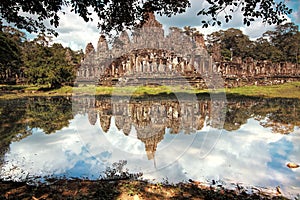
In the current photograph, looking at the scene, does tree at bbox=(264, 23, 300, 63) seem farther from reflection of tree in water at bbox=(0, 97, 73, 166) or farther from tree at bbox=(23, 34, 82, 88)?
reflection of tree in water at bbox=(0, 97, 73, 166)

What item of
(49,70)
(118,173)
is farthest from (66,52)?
(118,173)

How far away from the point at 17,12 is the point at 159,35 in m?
25.6

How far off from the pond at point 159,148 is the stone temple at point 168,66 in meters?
14.3

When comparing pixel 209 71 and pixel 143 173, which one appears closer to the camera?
pixel 143 173

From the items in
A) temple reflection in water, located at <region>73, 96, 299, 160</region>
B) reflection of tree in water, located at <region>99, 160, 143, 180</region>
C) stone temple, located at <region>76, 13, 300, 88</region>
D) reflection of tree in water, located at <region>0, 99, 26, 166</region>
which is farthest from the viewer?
stone temple, located at <region>76, 13, 300, 88</region>

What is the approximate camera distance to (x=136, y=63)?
28078mm

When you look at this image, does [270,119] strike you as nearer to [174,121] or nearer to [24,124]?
[174,121]

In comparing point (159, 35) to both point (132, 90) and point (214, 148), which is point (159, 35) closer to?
point (132, 90)

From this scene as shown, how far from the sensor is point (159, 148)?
666cm

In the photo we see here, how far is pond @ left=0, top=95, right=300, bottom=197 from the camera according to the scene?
15.7 feet

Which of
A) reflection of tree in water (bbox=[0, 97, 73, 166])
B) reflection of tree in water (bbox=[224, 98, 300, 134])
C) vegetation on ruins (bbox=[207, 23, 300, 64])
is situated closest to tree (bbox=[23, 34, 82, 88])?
reflection of tree in water (bbox=[0, 97, 73, 166])

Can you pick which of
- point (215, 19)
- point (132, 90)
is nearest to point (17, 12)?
point (215, 19)

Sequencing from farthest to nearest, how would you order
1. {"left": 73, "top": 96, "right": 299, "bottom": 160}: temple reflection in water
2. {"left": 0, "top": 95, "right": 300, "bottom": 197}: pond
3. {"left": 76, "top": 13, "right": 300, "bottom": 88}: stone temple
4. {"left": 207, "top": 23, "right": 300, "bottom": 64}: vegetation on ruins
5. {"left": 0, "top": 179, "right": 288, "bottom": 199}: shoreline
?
1. {"left": 207, "top": 23, "right": 300, "bottom": 64}: vegetation on ruins
2. {"left": 76, "top": 13, "right": 300, "bottom": 88}: stone temple
3. {"left": 73, "top": 96, "right": 299, "bottom": 160}: temple reflection in water
4. {"left": 0, "top": 95, "right": 300, "bottom": 197}: pond
5. {"left": 0, "top": 179, "right": 288, "bottom": 199}: shoreline

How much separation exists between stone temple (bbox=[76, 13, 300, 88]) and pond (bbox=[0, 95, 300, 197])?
14.3 m
